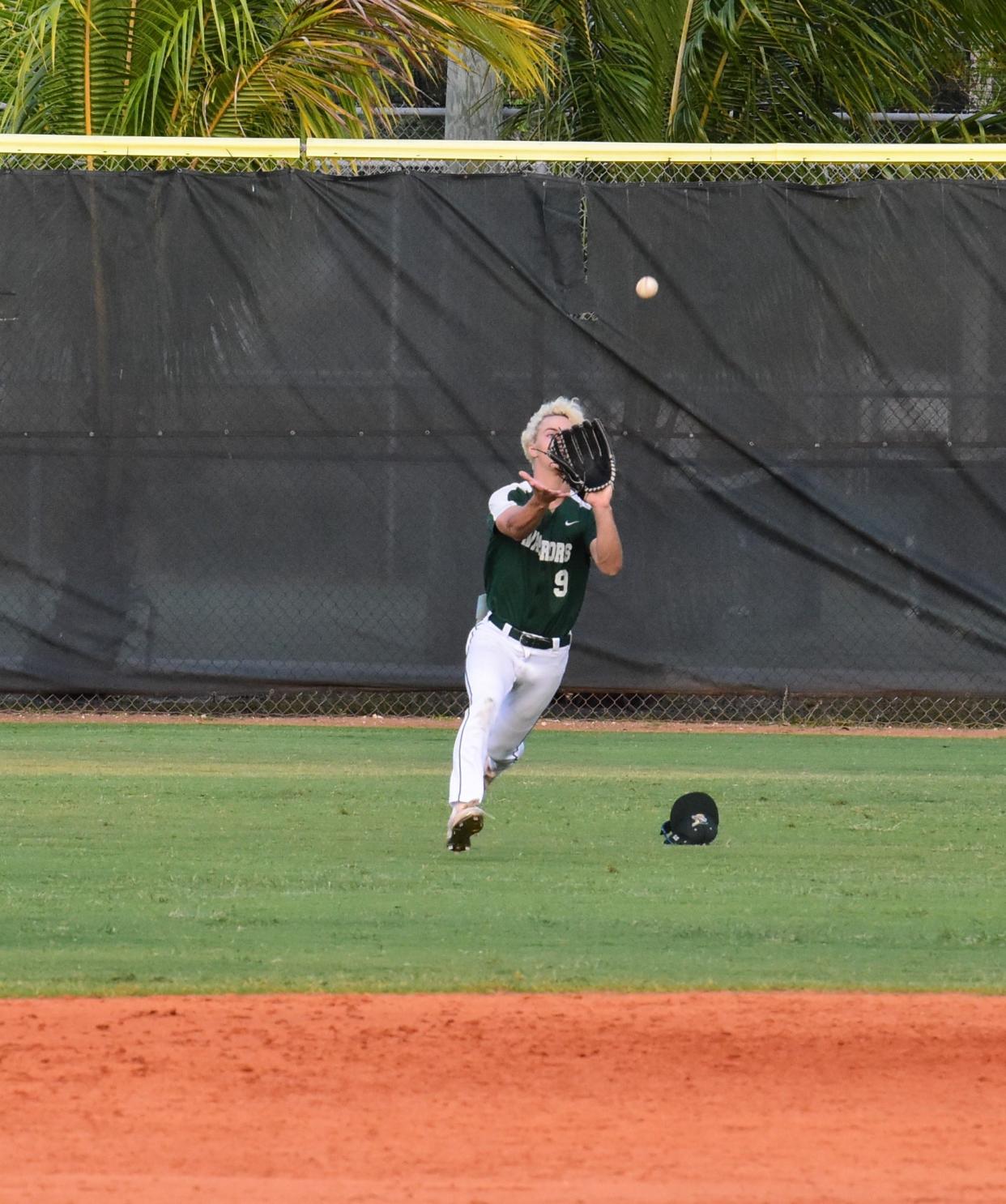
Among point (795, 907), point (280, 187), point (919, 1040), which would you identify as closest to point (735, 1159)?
point (919, 1040)

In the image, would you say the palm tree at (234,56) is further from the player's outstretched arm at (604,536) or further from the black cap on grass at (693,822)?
the black cap on grass at (693,822)

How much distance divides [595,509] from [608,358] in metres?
4.43

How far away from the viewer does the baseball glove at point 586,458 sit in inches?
270

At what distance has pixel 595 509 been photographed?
6992 millimetres

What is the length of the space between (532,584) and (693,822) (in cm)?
105

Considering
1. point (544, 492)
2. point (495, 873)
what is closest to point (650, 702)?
point (544, 492)

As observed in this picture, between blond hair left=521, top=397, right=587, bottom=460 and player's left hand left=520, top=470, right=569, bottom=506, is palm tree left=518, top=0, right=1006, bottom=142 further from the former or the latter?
player's left hand left=520, top=470, right=569, bottom=506

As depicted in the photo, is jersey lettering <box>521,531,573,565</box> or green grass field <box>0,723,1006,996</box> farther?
jersey lettering <box>521,531,573,565</box>

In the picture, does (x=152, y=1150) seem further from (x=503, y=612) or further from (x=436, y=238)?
(x=436, y=238)

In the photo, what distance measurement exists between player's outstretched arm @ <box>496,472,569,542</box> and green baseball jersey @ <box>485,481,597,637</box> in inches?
3.0

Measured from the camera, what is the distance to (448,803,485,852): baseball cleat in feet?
21.6

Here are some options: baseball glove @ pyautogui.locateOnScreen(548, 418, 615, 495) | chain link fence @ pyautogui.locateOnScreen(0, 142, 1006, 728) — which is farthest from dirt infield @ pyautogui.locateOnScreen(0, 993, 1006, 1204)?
chain link fence @ pyautogui.locateOnScreen(0, 142, 1006, 728)

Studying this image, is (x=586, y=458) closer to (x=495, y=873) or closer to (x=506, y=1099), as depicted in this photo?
(x=495, y=873)

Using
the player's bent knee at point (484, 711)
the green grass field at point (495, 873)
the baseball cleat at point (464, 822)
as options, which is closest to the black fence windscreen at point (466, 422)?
the green grass field at point (495, 873)
